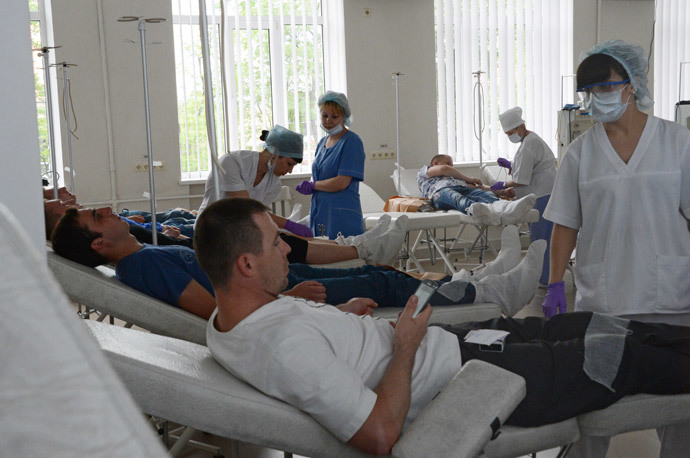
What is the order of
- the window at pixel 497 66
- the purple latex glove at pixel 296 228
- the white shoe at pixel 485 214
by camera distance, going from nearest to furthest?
the purple latex glove at pixel 296 228, the white shoe at pixel 485 214, the window at pixel 497 66

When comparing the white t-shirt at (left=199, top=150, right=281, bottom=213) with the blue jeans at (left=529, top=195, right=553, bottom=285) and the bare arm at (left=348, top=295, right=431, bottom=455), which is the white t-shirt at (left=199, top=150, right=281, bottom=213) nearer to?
the bare arm at (left=348, top=295, right=431, bottom=455)

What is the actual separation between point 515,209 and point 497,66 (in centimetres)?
316

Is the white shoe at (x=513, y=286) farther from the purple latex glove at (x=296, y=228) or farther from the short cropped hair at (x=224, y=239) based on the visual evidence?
the purple latex glove at (x=296, y=228)

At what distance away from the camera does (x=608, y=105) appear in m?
2.11

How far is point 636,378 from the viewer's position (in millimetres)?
1590

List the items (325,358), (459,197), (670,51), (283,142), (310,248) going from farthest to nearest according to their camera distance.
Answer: (670,51) < (459,197) < (283,142) < (310,248) < (325,358)

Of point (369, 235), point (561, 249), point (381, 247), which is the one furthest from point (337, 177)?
point (561, 249)

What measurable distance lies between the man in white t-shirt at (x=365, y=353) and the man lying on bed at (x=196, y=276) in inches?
19.7

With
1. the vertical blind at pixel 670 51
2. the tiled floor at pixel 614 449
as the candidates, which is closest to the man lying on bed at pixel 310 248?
the tiled floor at pixel 614 449

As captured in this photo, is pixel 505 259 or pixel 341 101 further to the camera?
pixel 341 101

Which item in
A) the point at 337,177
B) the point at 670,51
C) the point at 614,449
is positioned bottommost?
the point at 614,449

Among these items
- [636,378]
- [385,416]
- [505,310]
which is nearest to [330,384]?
[385,416]

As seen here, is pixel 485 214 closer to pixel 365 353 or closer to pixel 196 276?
pixel 196 276

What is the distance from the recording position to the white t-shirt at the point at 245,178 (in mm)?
3383
